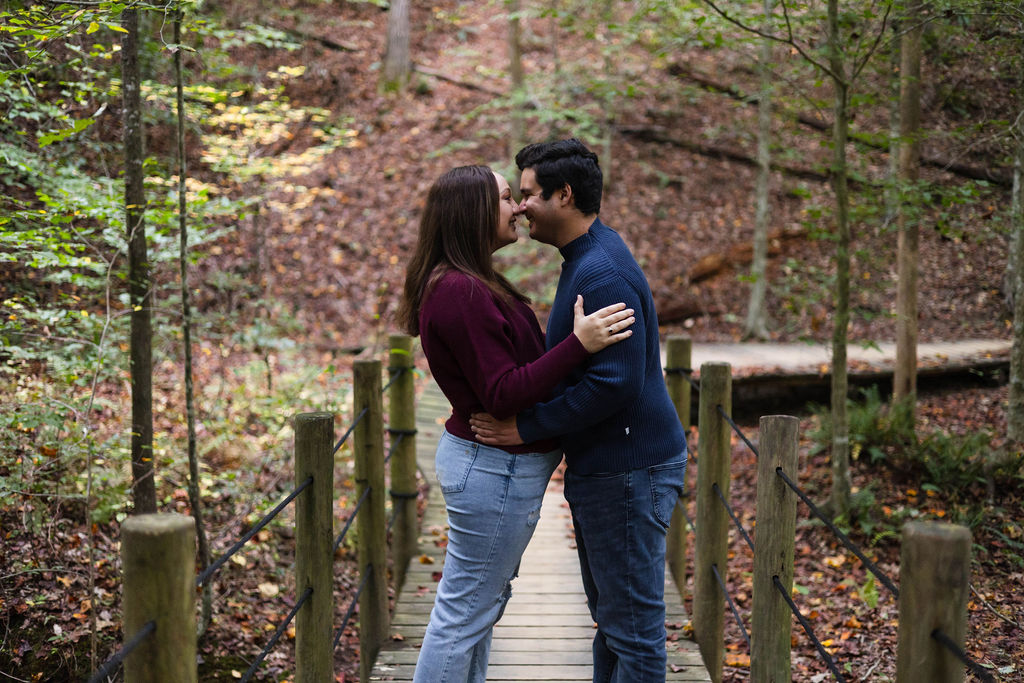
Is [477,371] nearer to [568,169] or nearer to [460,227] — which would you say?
A: [460,227]

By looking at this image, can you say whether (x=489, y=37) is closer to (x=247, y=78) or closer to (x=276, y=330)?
(x=247, y=78)

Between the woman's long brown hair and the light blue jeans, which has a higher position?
the woman's long brown hair

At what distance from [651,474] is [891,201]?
168 inches

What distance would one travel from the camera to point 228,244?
11570 mm

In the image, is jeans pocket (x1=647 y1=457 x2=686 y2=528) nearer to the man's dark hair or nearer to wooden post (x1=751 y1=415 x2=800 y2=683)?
wooden post (x1=751 y1=415 x2=800 y2=683)

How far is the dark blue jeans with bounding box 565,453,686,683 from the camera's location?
2426 mm

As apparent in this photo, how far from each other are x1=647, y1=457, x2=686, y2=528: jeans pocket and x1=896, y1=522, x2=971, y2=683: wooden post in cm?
80

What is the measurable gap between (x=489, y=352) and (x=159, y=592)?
3.44 ft

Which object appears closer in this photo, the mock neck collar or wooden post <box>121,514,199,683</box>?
wooden post <box>121,514,199,683</box>

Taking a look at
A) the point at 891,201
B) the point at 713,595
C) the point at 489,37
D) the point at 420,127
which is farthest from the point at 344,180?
the point at 713,595

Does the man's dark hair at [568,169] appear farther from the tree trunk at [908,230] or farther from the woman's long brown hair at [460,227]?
the tree trunk at [908,230]

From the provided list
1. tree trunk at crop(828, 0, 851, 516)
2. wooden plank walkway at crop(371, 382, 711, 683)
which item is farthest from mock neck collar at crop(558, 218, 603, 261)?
tree trunk at crop(828, 0, 851, 516)

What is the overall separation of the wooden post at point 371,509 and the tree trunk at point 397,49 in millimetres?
12988

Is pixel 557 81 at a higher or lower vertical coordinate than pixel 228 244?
higher
